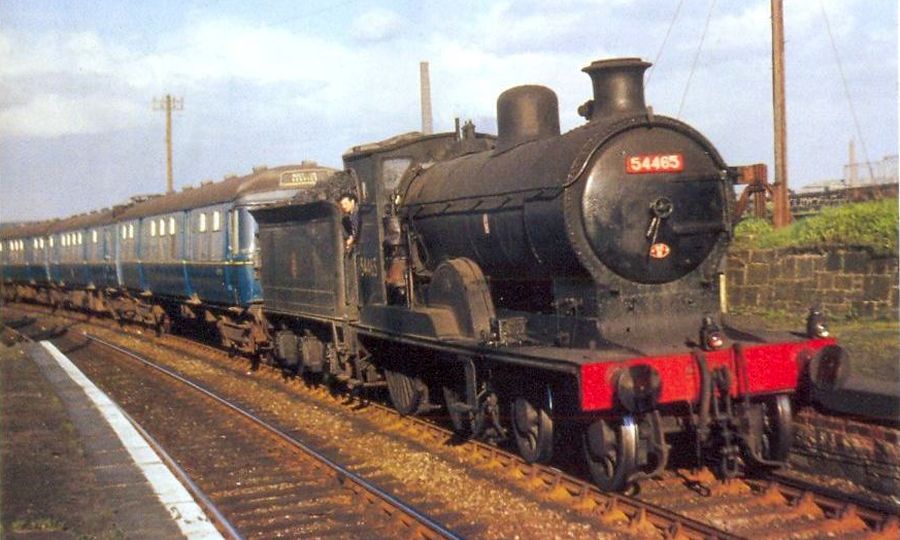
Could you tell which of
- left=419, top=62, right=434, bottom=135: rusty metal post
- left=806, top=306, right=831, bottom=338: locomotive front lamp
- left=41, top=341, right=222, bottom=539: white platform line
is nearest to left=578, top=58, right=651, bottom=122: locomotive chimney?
left=806, top=306, right=831, bottom=338: locomotive front lamp

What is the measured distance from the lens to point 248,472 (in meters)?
8.44

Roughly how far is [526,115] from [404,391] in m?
3.48

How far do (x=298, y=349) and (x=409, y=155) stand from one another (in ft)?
13.3

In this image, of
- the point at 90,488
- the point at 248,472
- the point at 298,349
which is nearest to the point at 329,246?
the point at 298,349

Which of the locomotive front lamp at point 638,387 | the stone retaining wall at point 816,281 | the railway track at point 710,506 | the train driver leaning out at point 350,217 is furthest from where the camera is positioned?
the stone retaining wall at point 816,281

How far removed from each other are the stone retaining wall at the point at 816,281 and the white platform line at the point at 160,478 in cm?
855

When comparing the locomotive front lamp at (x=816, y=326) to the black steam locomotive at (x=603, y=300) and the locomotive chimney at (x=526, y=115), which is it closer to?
the black steam locomotive at (x=603, y=300)

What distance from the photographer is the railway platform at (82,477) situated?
6613 millimetres

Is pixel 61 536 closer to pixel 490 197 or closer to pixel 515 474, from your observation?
pixel 515 474

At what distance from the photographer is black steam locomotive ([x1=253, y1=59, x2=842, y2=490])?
660 cm

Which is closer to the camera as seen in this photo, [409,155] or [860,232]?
[409,155]

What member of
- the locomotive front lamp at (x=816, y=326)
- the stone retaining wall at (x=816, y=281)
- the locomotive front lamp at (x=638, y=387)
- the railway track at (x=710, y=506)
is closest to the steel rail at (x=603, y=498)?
the railway track at (x=710, y=506)

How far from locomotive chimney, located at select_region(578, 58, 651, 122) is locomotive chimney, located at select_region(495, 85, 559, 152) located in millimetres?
952

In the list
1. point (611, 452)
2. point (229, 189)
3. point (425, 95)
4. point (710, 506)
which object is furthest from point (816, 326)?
point (425, 95)
